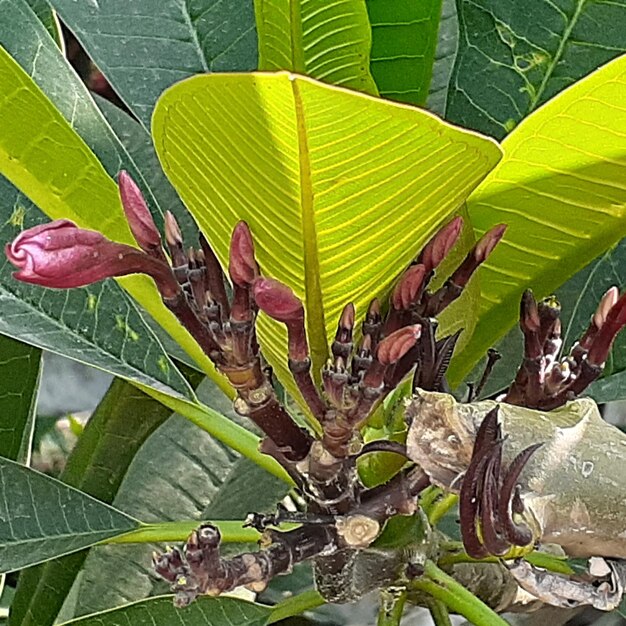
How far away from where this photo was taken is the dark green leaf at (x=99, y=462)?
83 cm

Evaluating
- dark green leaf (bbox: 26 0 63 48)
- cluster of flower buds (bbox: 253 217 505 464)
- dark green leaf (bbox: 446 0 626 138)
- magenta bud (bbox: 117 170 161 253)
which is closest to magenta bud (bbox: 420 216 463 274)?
cluster of flower buds (bbox: 253 217 505 464)

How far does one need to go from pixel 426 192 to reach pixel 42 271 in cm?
15

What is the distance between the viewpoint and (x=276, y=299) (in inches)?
14.5

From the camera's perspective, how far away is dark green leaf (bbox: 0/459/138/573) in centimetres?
62

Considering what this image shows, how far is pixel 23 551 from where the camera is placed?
61 cm

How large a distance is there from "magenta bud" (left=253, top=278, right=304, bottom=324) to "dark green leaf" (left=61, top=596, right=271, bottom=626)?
33cm

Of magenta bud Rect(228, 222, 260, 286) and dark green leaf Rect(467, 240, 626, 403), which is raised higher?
magenta bud Rect(228, 222, 260, 286)

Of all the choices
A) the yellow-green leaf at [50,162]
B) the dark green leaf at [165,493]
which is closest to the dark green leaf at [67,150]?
the yellow-green leaf at [50,162]

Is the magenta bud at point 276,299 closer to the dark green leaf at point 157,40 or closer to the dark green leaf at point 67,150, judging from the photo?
the dark green leaf at point 67,150

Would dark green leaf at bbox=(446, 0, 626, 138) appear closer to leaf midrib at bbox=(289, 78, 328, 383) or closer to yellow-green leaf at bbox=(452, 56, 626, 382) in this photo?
yellow-green leaf at bbox=(452, 56, 626, 382)

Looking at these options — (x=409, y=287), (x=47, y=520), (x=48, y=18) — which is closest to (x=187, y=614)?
(x=47, y=520)

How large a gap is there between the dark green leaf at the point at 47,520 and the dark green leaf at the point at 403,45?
11.8 inches

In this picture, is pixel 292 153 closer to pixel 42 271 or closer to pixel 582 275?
pixel 42 271

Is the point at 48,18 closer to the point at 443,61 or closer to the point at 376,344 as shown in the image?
the point at 443,61
